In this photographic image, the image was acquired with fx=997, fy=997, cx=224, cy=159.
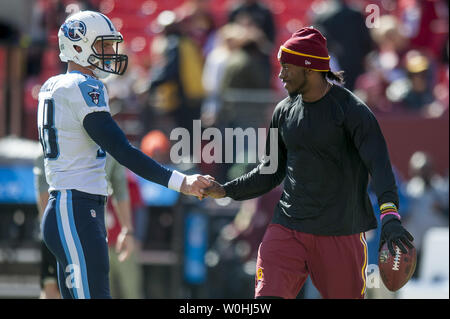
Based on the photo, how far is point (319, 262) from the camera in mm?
5379

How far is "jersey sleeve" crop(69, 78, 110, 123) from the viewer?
5.18 meters

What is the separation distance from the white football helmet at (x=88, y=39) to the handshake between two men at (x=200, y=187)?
2.41ft

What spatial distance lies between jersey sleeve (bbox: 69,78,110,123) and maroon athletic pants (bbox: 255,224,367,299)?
1197 millimetres

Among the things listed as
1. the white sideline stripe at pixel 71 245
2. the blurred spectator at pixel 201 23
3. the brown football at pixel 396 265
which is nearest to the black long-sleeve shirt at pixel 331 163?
the brown football at pixel 396 265

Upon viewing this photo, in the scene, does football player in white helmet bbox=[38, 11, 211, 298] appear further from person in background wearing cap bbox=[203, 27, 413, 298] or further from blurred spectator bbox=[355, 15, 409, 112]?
blurred spectator bbox=[355, 15, 409, 112]

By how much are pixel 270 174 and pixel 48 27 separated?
5784mm

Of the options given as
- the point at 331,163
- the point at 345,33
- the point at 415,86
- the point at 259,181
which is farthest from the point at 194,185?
the point at 415,86

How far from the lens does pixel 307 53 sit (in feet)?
17.7
